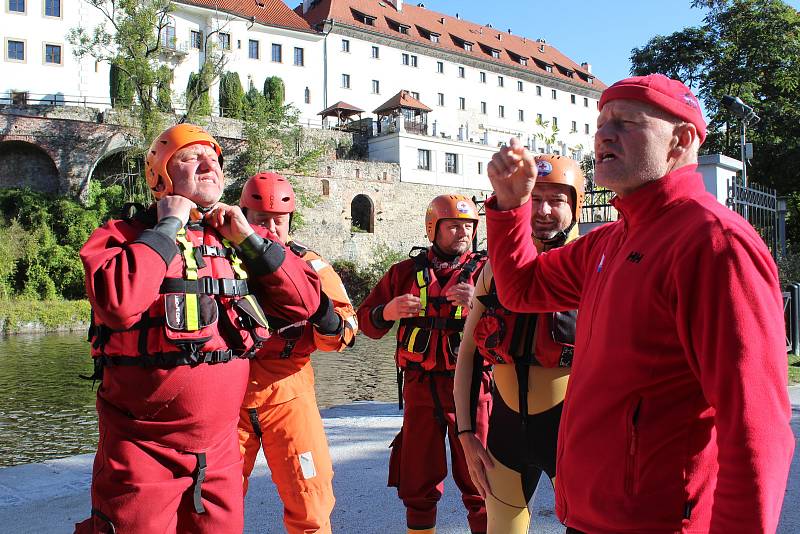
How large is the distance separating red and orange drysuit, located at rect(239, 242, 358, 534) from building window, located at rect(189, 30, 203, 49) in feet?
171

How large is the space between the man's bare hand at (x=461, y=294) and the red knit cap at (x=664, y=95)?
2.31 metres

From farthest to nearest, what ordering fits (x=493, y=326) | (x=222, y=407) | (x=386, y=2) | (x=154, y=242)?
1. (x=386, y=2)
2. (x=493, y=326)
3. (x=222, y=407)
4. (x=154, y=242)

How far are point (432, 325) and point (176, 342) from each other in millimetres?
2139

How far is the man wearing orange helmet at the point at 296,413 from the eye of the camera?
3721 mm

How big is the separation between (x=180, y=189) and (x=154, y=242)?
1.81 feet

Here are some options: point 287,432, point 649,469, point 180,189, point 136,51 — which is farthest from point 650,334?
point 136,51

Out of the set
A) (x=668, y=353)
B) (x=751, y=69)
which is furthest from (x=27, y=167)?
(x=668, y=353)

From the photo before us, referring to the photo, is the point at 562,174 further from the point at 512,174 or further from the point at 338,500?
the point at 338,500

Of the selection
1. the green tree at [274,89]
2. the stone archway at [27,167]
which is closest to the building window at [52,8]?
the stone archway at [27,167]

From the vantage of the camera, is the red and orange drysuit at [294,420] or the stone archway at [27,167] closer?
the red and orange drysuit at [294,420]

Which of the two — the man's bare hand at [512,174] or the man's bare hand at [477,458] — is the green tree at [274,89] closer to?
the man's bare hand at [477,458]

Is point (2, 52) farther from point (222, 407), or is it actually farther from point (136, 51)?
point (222, 407)

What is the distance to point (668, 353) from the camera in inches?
73.4

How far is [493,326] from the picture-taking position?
11.3 feet
